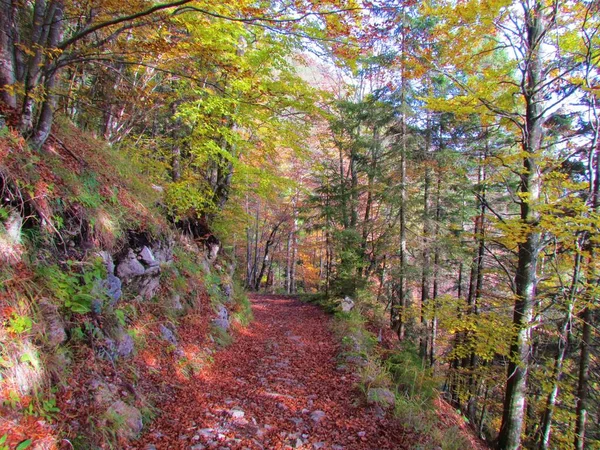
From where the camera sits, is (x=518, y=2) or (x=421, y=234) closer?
(x=518, y=2)

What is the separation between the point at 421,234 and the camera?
11.4 metres

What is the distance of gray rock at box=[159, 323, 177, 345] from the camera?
471 centimetres

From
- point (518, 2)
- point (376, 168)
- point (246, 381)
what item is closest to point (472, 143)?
point (376, 168)

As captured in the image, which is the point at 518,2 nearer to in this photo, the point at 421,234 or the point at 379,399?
the point at 379,399

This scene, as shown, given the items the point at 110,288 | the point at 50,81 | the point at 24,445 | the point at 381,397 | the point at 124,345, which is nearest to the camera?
the point at 24,445

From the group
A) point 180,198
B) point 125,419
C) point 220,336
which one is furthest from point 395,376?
point 180,198

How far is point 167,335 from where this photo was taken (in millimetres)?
4781

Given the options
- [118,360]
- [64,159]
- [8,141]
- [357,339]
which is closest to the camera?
[8,141]

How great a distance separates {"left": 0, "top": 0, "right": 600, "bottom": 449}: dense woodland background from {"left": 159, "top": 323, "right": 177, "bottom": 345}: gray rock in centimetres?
225

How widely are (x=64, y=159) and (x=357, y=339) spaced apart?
22.0 feet

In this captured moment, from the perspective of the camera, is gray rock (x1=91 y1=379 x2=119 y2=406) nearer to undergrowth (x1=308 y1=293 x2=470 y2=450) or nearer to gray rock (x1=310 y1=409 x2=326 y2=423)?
gray rock (x1=310 y1=409 x2=326 y2=423)

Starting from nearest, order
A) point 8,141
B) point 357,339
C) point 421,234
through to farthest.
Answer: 1. point 8,141
2. point 357,339
3. point 421,234

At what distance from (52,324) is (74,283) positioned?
57 centimetres

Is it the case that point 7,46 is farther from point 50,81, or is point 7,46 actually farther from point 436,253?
point 436,253
